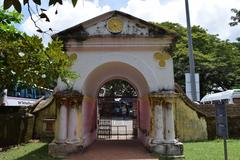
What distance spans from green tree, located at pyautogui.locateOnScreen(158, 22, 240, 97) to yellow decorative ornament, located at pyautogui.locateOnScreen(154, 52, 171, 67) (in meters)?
19.7

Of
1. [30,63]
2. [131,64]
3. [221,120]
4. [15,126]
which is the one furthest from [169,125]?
[15,126]

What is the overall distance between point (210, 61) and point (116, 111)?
1944cm

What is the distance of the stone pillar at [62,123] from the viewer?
39.1 ft

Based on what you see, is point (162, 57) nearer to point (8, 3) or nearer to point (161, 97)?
point (161, 97)

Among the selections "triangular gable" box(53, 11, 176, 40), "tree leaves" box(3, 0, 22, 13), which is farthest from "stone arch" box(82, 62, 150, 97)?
"tree leaves" box(3, 0, 22, 13)

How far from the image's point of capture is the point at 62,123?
39.2 ft

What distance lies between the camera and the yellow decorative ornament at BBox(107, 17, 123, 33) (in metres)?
12.3

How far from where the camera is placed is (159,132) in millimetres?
11930

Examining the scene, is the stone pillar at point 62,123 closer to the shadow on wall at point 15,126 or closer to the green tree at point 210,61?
the shadow on wall at point 15,126

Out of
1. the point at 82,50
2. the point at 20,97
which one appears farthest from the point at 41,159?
the point at 20,97

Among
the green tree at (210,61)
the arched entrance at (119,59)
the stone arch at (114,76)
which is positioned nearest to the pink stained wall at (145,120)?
the stone arch at (114,76)

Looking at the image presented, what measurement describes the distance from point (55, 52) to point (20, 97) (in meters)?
15.1

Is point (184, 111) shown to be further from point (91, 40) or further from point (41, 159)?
point (41, 159)

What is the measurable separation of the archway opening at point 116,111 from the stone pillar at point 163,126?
5.44m
